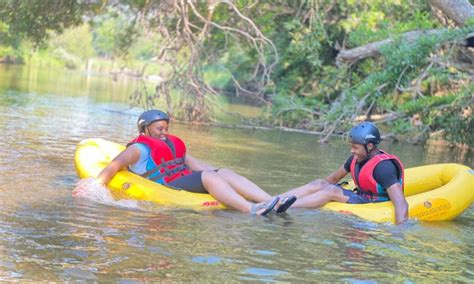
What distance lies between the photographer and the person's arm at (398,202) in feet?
21.8

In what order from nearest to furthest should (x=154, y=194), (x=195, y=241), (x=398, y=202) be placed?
1. (x=195, y=241)
2. (x=398, y=202)
3. (x=154, y=194)

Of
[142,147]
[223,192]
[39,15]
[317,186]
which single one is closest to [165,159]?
[142,147]

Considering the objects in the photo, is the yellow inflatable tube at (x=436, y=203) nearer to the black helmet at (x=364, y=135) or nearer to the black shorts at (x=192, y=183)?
the black helmet at (x=364, y=135)

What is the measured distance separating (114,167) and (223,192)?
989mm

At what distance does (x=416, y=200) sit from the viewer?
7.02 m

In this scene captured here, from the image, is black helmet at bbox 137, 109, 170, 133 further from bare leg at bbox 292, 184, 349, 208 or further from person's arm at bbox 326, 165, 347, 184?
person's arm at bbox 326, 165, 347, 184

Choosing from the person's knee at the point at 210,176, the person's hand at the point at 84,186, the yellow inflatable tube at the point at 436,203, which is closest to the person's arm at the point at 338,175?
the yellow inflatable tube at the point at 436,203

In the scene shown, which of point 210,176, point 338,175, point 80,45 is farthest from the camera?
point 80,45

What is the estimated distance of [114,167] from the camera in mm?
7031

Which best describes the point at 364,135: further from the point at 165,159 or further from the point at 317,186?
the point at 165,159

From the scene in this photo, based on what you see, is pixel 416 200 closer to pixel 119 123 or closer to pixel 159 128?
pixel 159 128

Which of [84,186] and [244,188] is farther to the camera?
[244,188]

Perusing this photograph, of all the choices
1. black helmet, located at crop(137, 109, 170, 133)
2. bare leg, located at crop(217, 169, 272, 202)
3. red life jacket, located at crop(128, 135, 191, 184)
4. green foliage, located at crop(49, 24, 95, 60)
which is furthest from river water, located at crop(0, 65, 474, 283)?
green foliage, located at crop(49, 24, 95, 60)

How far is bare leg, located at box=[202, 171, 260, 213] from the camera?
22.3 ft
